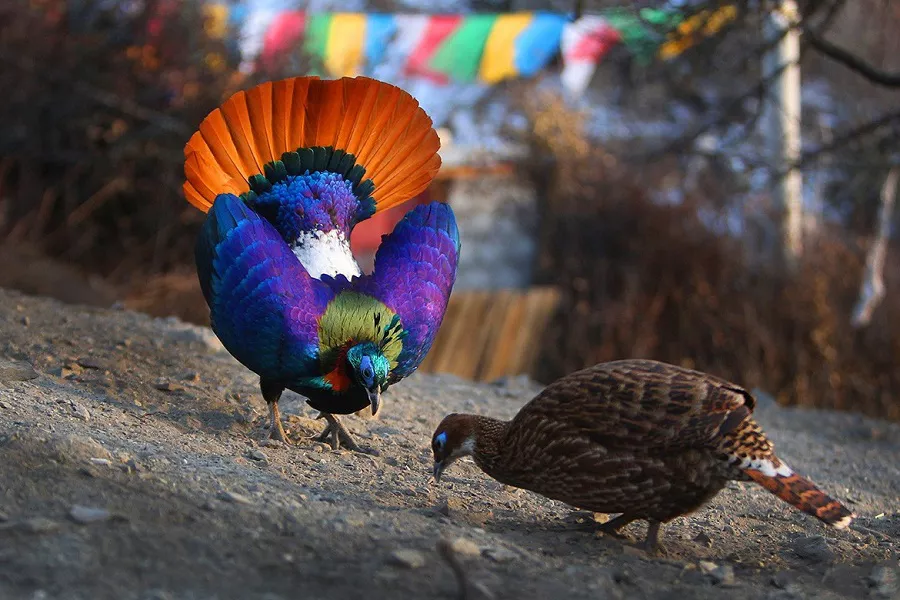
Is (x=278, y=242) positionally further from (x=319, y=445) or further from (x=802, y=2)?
(x=802, y=2)

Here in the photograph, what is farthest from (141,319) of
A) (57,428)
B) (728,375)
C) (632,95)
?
(632,95)

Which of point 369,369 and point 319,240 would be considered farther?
point 319,240

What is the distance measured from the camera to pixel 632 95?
16719 millimetres

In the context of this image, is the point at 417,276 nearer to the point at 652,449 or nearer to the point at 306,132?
the point at 306,132

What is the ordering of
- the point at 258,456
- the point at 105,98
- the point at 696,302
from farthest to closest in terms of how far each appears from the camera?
1. the point at 696,302
2. the point at 105,98
3. the point at 258,456

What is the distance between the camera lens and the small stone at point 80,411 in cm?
414

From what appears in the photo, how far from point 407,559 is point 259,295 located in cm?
157

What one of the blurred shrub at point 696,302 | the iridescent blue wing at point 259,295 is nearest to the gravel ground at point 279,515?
the iridescent blue wing at point 259,295

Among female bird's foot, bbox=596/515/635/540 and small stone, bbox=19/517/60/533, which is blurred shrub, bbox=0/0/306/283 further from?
female bird's foot, bbox=596/515/635/540

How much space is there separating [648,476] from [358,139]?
2218 mm

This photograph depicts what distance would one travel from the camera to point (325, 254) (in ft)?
15.4

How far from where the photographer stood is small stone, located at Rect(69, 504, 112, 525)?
9.75ft

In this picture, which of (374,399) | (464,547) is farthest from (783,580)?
(374,399)

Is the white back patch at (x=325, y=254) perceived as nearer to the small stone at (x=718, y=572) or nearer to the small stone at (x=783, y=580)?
the small stone at (x=718, y=572)
